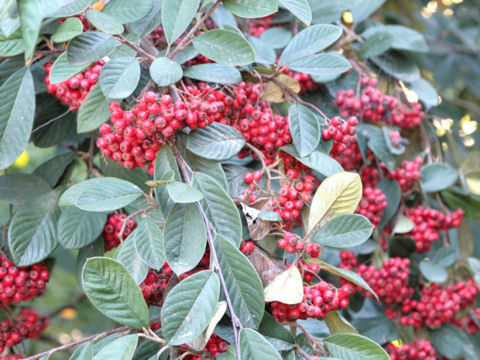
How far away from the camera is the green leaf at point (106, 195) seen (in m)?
1.05

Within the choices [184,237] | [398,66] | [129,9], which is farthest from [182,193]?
[398,66]

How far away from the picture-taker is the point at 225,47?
1.12 metres

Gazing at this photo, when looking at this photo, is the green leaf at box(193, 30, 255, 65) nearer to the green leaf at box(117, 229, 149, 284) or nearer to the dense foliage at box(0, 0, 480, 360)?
the dense foliage at box(0, 0, 480, 360)

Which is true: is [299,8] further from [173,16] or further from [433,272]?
[433,272]

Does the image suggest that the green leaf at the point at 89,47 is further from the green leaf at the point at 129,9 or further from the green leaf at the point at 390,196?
the green leaf at the point at 390,196

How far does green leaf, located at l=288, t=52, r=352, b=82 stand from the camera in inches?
50.4

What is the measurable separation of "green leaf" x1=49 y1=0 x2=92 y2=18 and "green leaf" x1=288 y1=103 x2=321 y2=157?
0.52m

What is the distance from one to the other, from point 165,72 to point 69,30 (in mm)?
224

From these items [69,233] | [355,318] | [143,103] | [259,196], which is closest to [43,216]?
[69,233]

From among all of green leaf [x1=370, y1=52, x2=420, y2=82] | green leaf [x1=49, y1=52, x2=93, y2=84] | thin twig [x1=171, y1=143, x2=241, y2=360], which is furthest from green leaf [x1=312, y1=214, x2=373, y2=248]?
green leaf [x1=370, y1=52, x2=420, y2=82]

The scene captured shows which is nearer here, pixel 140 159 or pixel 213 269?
pixel 213 269

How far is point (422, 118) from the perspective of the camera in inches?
71.9

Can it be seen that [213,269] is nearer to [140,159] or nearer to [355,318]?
[140,159]

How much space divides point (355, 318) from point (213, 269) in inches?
A: 37.3
